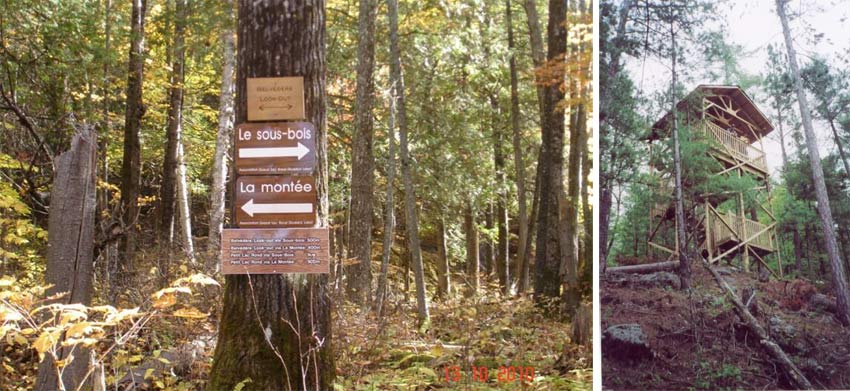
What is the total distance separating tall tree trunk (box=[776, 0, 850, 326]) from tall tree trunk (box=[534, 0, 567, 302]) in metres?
4.41

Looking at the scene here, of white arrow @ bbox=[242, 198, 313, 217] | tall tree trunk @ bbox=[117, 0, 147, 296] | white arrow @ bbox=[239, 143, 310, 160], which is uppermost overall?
tall tree trunk @ bbox=[117, 0, 147, 296]

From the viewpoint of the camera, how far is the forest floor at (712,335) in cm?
487

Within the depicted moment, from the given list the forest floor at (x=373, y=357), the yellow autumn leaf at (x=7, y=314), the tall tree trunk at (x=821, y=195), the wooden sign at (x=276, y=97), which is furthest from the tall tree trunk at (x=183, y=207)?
the tall tree trunk at (x=821, y=195)

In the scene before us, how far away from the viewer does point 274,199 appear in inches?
169

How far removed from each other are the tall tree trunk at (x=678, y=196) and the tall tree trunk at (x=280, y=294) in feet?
7.88

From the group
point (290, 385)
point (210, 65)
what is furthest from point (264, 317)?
point (210, 65)

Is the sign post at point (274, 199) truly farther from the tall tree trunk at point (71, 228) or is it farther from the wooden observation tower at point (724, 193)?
the wooden observation tower at point (724, 193)

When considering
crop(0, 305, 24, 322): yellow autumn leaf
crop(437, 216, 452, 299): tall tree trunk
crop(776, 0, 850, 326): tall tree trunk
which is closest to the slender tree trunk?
crop(437, 216, 452, 299): tall tree trunk

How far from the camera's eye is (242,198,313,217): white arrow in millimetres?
4293

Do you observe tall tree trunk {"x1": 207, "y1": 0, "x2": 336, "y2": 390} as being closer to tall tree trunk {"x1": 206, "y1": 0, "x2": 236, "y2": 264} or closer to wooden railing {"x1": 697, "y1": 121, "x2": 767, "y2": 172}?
wooden railing {"x1": 697, "y1": 121, "x2": 767, "y2": 172}

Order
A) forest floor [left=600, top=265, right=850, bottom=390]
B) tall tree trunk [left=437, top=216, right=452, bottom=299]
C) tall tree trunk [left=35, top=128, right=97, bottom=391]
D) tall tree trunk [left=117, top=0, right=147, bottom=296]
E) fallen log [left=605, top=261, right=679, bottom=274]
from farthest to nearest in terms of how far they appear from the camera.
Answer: tall tree trunk [left=437, top=216, right=452, bottom=299] → tall tree trunk [left=117, top=0, right=147, bottom=296] → fallen log [left=605, top=261, right=679, bottom=274] → forest floor [left=600, top=265, right=850, bottom=390] → tall tree trunk [left=35, top=128, right=97, bottom=391]

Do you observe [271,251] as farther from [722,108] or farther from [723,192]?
[722,108]

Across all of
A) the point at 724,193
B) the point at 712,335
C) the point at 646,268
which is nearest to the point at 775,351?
the point at 712,335

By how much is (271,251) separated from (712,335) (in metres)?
2.96
